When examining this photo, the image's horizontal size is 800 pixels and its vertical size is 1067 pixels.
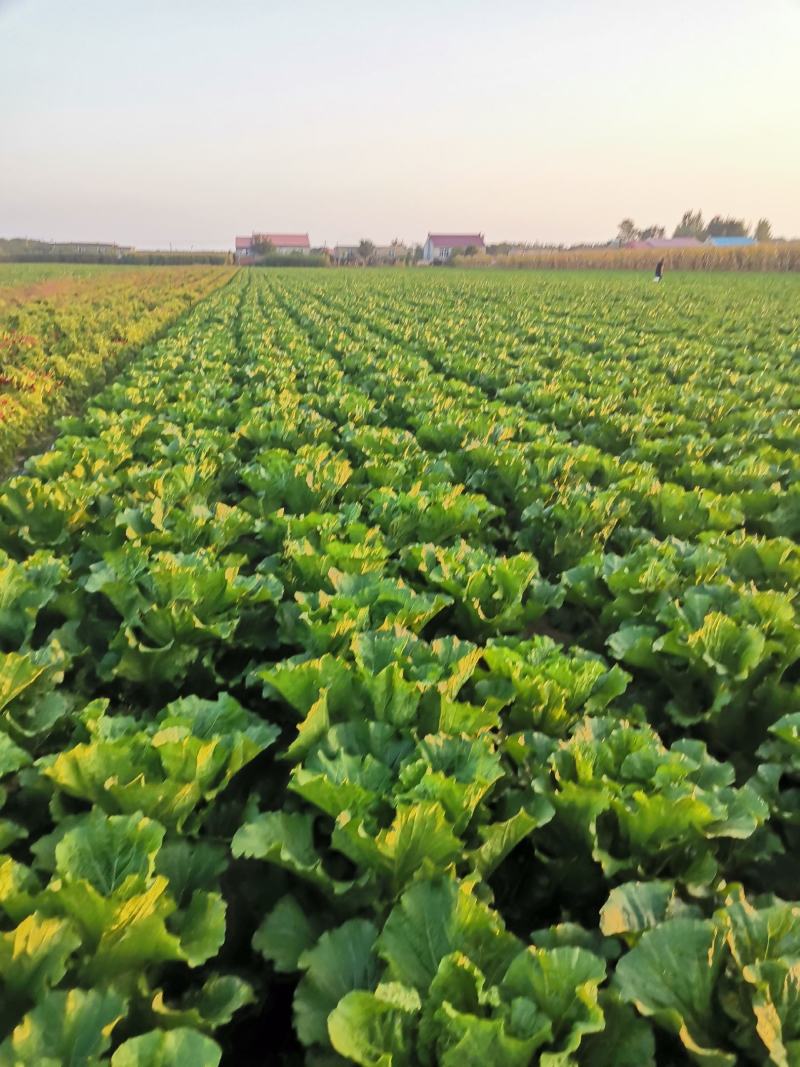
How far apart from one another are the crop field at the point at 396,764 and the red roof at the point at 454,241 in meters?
129

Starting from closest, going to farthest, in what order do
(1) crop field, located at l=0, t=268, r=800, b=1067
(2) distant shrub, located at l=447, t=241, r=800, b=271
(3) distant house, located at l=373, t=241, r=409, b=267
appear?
(1) crop field, located at l=0, t=268, r=800, b=1067 → (2) distant shrub, located at l=447, t=241, r=800, b=271 → (3) distant house, located at l=373, t=241, r=409, b=267

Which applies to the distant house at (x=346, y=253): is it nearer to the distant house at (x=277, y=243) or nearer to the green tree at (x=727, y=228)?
the distant house at (x=277, y=243)

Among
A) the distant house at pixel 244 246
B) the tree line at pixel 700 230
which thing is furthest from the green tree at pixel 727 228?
the distant house at pixel 244 246

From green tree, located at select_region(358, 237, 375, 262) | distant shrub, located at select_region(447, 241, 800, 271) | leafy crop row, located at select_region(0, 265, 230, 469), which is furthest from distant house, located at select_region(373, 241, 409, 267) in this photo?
leafy crop row, located at select_region(0, 265, 230, 469)

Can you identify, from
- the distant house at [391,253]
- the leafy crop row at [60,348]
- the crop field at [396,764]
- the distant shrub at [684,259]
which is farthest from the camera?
the distant house at [391,253]

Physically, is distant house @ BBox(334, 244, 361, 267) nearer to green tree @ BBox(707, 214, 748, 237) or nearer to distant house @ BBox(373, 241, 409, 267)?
distant house @ BBox(373, 241, 409, 267)

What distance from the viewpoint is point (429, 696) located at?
2727mm

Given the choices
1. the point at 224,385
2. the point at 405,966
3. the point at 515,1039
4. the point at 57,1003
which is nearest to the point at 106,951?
the point at 57,1003

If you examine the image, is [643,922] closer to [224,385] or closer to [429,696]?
[429,696]

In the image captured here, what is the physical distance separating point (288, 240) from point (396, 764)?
144 meters

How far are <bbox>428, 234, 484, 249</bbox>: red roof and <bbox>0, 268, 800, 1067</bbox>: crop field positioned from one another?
12944cm

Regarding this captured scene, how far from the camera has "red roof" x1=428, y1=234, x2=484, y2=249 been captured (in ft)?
411

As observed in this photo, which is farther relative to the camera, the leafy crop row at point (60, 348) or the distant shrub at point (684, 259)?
the distant shrub at point (684, 259)

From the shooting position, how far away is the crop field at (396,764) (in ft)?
5.57
